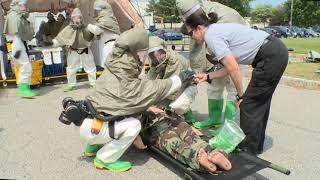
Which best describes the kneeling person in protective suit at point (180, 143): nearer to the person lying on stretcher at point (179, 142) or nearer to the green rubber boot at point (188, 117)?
the person lying on stretcher at point (179, 142)

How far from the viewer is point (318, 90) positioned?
773 cm

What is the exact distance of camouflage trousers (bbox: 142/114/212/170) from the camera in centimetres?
354

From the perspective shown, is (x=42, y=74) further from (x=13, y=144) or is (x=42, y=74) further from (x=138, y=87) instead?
(x=138, y=87)

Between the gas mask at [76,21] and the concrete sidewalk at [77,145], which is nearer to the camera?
the concrete sidewalk at [77,145]

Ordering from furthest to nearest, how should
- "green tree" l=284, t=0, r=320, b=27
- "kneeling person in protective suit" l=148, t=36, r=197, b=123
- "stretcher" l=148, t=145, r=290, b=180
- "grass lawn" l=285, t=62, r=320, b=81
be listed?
"green tree" l=284, t=0, r=320, b=27 → "grass lawn" l=285, t=62, r=320, b=81 → "kneeling person in protective suit" l=148, t=36, r=197, b=123 → "stretcher" l=148, t=145, r=290, b=180

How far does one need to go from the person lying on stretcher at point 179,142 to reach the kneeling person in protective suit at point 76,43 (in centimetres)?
371

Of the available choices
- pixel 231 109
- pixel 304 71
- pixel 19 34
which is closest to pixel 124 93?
pixel 231 109

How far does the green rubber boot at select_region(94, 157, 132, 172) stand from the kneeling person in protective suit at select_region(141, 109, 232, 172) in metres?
0.36

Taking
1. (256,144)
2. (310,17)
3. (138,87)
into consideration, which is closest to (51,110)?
(138,87)

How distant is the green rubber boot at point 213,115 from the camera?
520 cm

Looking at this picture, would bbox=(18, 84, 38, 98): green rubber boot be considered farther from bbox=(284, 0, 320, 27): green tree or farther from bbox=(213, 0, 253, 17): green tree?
bbox=(284, 0, 320, 27): green tree

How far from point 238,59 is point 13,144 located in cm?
296

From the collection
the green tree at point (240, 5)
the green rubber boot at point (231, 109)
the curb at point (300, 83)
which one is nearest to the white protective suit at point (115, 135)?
the green rubber boot at point (231, 109)

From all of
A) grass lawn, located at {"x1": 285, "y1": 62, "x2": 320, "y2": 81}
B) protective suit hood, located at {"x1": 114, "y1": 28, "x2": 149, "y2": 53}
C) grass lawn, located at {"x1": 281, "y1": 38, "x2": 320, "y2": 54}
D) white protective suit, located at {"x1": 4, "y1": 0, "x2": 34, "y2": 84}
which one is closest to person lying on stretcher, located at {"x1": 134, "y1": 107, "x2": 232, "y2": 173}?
protective suit hood, located at {"x1": 114, "y1": 28, "x2": 149, "y2": 53}
